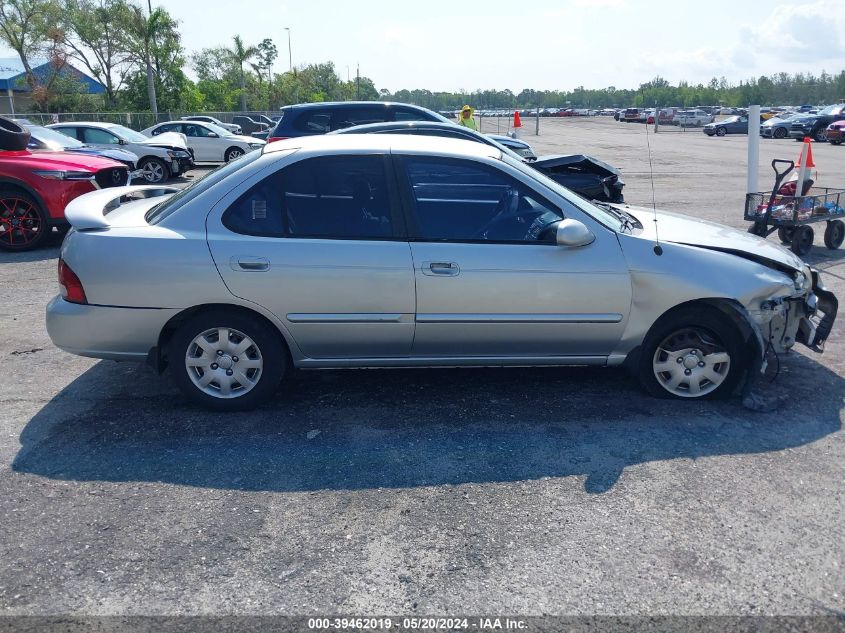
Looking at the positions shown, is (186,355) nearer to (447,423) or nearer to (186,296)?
(186,296)

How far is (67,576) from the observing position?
10.5 feet

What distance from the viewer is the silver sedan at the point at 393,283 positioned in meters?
4.59

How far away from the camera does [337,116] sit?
40.8 feet

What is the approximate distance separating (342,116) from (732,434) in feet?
30.8

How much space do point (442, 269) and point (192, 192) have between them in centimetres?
171

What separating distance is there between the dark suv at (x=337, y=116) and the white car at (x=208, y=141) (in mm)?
11452

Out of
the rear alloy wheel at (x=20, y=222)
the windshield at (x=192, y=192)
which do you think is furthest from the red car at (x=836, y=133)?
the windshield at (x=192, y=192)

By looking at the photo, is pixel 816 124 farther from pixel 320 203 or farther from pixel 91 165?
pixel 320 203

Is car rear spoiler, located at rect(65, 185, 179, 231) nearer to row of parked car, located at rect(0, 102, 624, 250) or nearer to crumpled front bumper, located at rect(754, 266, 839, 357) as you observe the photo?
row of parked car, located at rect(0, 102, 624, 250)

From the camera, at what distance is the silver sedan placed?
15.1ft

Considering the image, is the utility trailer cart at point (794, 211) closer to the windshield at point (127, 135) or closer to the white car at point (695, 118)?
the windshield at point (127, 135)

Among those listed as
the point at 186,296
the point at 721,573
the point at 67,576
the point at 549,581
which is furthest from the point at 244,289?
the point at 721,573

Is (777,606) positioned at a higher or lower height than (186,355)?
lower

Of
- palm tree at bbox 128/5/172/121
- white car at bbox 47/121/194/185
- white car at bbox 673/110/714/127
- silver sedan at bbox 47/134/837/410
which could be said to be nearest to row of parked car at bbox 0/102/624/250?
silver sedan at bbox 47/134/837/410
